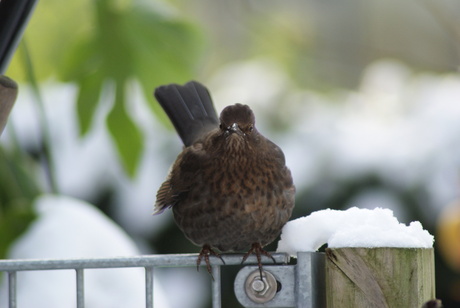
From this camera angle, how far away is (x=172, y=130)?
287 centimetres

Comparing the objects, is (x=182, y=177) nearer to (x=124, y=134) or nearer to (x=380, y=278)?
(x=124, y=134)

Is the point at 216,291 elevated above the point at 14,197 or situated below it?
below

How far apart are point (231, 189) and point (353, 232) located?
2.22 ft

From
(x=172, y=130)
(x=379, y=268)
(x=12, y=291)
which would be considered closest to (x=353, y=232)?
(x=379, y=268)

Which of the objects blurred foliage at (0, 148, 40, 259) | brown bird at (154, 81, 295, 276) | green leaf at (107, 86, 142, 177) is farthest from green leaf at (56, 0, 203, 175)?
brown bird at (154, 81, 295, 276)

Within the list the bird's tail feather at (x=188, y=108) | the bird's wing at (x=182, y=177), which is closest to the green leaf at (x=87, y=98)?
the bird's tail feather at (x=188, y=108)

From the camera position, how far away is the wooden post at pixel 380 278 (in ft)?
4.64

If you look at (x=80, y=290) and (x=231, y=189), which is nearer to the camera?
(x=80, y=290)

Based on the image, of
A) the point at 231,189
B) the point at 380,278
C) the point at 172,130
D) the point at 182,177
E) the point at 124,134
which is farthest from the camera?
the point at 172,130

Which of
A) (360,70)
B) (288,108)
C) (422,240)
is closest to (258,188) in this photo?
(422,240)

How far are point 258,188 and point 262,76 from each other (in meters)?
1.98

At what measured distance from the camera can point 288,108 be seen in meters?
3.83

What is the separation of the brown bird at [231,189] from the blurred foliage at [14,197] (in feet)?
1.30

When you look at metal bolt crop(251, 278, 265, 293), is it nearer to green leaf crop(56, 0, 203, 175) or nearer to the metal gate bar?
the metal gate bar
